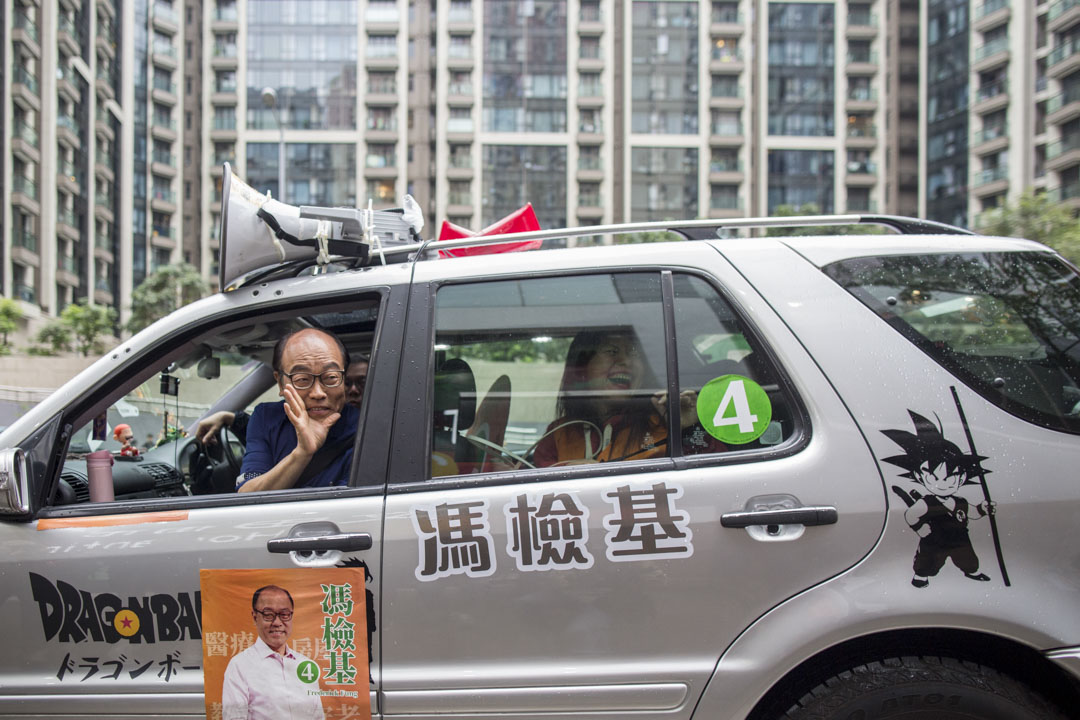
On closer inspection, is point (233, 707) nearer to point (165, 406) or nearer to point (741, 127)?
point (165, 406)

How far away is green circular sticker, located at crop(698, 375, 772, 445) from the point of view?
1994 mm

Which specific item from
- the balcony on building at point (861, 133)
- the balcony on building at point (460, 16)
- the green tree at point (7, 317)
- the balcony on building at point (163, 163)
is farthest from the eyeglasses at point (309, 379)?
the balcony on building at point (163, 163)

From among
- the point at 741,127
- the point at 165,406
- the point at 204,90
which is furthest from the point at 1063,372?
the point at 204,90

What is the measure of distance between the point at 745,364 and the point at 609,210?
5264 centimetres

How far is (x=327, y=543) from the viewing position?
196cm

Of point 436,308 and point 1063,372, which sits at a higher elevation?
point 436,308

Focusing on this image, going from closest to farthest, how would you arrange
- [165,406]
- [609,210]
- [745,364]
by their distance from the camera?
[745,364], [165,406], [609,210]

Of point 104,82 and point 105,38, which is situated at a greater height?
point 105,38

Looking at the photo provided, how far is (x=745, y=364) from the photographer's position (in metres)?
2.05

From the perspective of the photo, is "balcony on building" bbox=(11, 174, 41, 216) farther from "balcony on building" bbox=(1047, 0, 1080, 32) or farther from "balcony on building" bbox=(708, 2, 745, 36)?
"balcony on building" bbox=(1047, 0, 1080, 32)

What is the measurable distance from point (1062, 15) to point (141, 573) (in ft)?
169

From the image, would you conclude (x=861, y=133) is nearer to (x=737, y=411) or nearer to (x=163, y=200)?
(x=163, y=200)

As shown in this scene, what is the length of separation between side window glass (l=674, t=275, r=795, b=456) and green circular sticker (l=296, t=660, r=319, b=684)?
1087 mm

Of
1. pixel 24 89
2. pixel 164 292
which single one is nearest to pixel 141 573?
pixel 24 89
